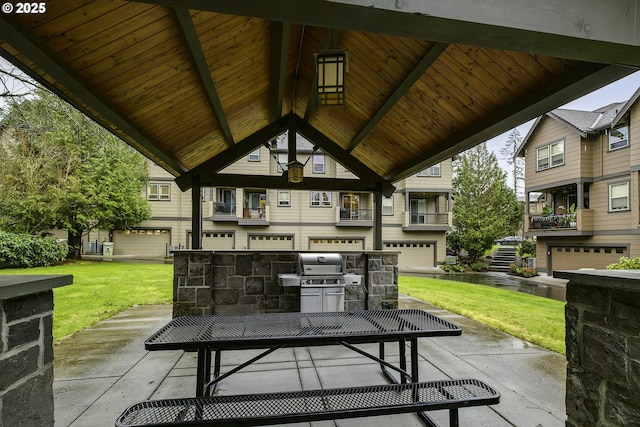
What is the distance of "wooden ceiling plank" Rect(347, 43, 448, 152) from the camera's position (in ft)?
9.06

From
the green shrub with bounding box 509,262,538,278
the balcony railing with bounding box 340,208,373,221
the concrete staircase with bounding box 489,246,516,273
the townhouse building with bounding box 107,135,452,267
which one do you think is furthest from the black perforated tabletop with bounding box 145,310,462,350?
the concrete staircase with bounding box 489,246,516,273

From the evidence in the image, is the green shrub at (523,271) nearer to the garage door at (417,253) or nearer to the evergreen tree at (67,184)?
the garage door at (417,253)

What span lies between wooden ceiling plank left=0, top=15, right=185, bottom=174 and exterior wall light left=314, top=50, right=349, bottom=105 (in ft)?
6.03

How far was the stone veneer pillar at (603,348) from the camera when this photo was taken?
1.57 metres

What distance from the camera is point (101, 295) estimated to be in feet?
24.1

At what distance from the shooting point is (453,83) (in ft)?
10.7

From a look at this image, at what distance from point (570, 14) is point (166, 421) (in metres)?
2.96

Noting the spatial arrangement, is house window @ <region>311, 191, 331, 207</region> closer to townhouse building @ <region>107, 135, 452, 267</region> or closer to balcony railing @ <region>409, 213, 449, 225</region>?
townhouse building @ <region>107, 135, 452, 267</region>

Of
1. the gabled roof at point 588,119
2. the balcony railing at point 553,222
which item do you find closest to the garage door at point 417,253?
the balcony railing at point 553,222

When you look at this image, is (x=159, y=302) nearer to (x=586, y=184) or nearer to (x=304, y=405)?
(x=304, y=405)

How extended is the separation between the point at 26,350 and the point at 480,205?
20449 mm

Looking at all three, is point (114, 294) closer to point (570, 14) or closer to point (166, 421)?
point (166, 421)

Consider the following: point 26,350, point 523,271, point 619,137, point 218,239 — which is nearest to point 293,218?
point 218,239

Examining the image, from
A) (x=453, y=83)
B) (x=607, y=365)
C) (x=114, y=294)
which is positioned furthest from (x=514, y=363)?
(x=114, y=294)
